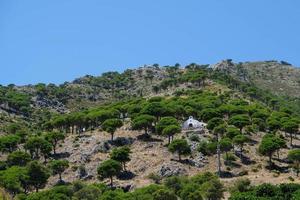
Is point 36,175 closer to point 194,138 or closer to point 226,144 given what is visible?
point 194,138

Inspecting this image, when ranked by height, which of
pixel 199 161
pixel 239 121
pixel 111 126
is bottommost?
pixel 199 161

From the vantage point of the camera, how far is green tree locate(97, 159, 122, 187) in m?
101

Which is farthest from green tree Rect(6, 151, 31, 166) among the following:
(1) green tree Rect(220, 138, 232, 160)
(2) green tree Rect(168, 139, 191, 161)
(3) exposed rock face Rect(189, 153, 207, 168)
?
(1) green tree Rect(220, 138, 232, 160)

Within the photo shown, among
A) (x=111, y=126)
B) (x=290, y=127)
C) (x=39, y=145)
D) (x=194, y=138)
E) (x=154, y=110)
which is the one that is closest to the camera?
(x=39, y=145)

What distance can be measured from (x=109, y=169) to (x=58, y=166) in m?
11.9

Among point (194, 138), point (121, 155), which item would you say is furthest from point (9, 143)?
point (194, 138)

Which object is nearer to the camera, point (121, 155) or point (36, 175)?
point (36, 175)

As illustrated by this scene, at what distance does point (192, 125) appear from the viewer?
415 ft

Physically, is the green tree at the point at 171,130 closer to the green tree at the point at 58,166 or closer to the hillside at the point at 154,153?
the hillside at the point at 154,153

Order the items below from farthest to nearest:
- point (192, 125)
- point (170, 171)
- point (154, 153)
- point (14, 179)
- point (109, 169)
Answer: point (192, 125) → point (154, 153) → point (170, 171) → point (109, 169) → point (14, 179)

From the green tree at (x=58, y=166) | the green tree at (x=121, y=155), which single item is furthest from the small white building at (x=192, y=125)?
the green tree at (x=58, y=166)

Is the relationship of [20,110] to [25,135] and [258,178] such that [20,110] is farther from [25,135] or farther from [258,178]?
[258,178]

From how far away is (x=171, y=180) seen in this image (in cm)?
9362

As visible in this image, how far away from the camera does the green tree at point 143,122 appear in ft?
398
